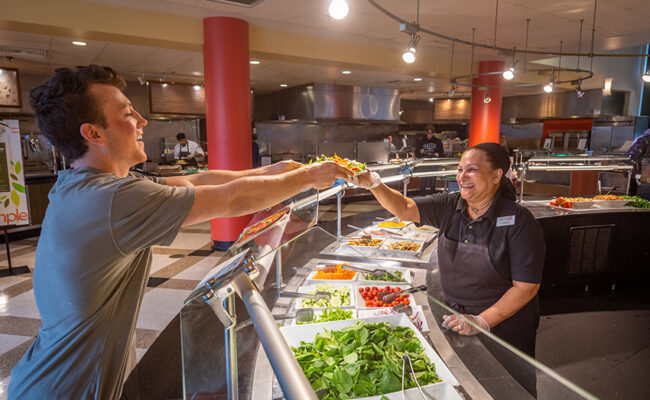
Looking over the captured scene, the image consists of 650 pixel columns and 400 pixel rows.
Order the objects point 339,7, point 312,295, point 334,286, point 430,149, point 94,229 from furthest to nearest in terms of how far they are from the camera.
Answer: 1. point 430,149
2. point 339,7
3. point 334,286
4. point 312,295
5. point 94,229

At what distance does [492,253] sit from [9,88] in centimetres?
899

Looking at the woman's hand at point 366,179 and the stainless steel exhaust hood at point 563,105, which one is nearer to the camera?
the woman's hand at point 366,179

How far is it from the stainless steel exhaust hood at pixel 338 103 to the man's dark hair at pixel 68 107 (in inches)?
370

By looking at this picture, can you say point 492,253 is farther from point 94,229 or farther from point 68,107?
point 68,107

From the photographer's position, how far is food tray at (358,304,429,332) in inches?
60.6

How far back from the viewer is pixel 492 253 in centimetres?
193

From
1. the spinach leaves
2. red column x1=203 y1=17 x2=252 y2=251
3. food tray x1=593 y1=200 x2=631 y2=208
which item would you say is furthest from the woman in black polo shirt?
red column x1=203 y1=17 x2=252 y2=251

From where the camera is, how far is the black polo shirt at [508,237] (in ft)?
6.15

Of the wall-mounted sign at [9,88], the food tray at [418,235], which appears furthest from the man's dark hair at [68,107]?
the wall-mounted sign at [9,88]

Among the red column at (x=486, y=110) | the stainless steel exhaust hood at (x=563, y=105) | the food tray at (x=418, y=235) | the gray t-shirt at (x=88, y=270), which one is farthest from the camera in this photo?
the stainless steel exhaust hood at (x=563, y=105)

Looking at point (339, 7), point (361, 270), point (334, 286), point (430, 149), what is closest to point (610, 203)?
point (339, 7)

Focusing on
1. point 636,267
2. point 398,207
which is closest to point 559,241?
point 636,267

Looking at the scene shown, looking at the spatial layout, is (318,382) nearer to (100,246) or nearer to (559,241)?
(100,246)

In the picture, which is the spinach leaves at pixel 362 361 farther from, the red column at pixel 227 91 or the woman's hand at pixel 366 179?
the red column at pixel 227 91
